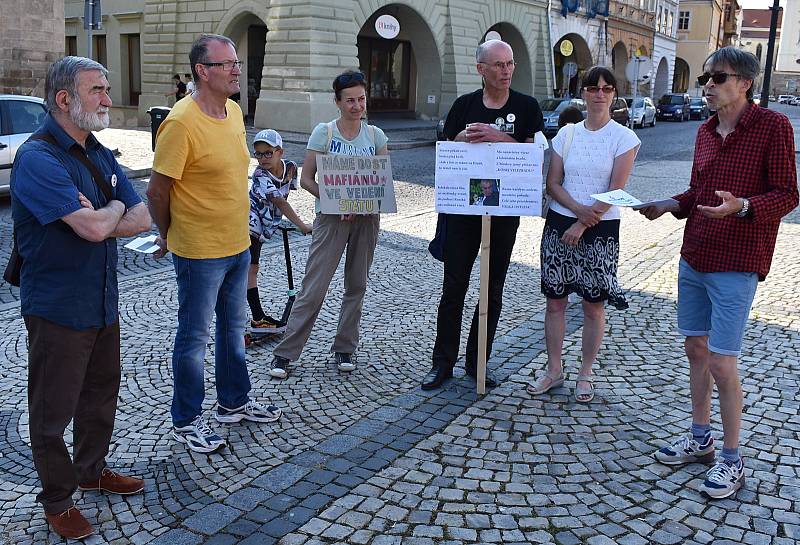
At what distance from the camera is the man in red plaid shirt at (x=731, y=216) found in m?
3.56

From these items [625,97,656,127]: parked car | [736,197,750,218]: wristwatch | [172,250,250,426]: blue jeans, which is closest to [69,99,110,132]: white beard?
[172,250,250,426]: blue jeans

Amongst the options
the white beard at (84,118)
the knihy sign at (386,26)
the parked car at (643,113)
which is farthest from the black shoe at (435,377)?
the parked car at (643,113)

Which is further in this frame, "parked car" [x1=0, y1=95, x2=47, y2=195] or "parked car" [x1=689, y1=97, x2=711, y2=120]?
"parked car" [x1=689, y1=97, x2=711, y2=120]

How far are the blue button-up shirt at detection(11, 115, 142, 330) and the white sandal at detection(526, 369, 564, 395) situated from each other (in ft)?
8.81

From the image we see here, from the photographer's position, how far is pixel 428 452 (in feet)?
13.5

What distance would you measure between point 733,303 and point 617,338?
241 centimetres

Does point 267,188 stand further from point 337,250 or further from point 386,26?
point 386,26

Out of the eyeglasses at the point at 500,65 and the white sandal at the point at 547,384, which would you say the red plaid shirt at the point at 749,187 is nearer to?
the eyeglasses at the point at 500,65

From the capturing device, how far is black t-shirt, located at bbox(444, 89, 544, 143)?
15.5 feet

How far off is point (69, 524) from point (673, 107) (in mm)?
46551

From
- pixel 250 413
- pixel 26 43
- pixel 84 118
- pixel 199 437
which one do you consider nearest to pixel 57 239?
pixel 84 118

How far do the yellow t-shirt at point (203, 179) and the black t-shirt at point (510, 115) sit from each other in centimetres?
148

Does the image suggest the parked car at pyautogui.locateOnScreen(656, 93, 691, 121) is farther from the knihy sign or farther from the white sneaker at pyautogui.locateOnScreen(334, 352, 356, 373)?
the white sneaker at pyautogui.locateOnScreen(334, 352, 356, 373)

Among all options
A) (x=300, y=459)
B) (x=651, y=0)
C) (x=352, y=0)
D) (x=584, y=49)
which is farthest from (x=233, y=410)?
(x=651, y=0)
